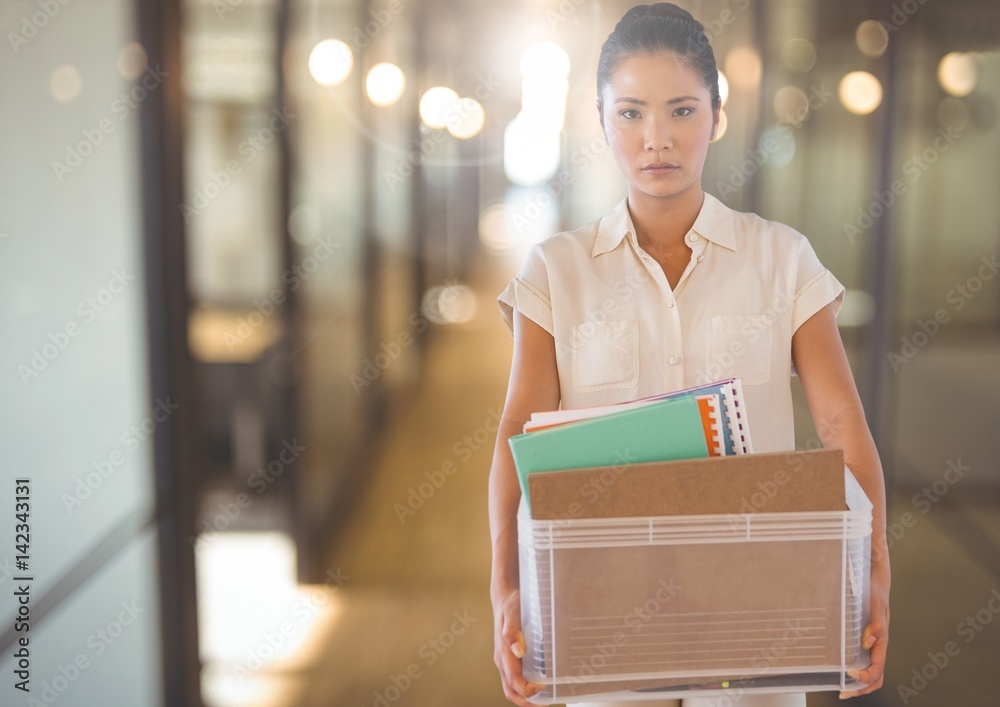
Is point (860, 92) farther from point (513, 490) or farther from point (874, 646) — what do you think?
point (874, 646)

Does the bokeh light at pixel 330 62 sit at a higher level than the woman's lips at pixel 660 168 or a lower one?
higher

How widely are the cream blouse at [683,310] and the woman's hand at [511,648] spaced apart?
1.20 ft

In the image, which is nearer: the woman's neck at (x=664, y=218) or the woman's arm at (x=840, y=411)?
the woman's arm at (x=840, y=411)

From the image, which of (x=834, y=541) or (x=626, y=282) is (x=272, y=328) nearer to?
(x=626, y=282)

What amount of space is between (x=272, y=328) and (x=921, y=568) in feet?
6.99

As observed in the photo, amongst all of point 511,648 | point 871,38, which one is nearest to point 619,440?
point 511,648

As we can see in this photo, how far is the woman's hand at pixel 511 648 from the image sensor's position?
96 centimetres

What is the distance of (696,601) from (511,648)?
21cm

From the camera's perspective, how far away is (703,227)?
4.45 ft

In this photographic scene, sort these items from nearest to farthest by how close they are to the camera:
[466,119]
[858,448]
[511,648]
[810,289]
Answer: [511,648] < [858,448] < [810,289] < [466,119]

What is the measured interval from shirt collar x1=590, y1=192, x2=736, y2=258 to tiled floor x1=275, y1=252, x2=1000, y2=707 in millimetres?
1666

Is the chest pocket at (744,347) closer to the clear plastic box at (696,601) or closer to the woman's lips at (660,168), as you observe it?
the woman's lips at (660,168)

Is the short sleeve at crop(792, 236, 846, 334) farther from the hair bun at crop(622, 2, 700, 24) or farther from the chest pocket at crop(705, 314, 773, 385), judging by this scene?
the hair bun at crop(622, 2, 700, 24)

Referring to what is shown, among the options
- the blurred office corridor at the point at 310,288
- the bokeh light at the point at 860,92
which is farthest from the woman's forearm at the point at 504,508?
the bokeh light at the point at 860,92
